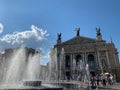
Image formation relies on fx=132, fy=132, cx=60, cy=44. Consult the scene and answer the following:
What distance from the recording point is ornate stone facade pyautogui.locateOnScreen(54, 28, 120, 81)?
43750mm

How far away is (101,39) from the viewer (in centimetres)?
4781

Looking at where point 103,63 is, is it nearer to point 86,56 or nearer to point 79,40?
point 86,56

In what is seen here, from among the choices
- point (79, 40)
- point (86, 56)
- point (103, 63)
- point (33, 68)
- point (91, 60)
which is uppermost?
point (79, 40)

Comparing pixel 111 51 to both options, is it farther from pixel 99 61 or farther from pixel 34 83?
pixel 34 83

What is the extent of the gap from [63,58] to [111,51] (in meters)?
17.2

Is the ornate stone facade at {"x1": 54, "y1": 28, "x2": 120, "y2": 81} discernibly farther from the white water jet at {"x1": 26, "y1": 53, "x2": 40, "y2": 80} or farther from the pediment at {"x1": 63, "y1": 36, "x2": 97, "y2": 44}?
the white water jet at {"x1": 26, "y1": 53, "x2": 40, "y2": 80}

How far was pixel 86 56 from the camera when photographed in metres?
47.2

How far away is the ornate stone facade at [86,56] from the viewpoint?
144 ft

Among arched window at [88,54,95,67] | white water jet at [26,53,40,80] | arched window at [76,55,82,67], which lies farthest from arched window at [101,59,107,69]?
white water jet at [26,53,40,80]

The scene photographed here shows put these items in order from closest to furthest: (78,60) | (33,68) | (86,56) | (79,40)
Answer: (33,68)
(86,56)
(78,60)
(79,40)

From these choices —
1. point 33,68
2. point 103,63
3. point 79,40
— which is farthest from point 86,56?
point 33,68

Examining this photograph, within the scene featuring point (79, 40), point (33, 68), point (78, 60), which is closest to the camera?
point (33, 68)

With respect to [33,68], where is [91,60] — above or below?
above

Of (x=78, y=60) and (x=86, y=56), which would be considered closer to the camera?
(x=86, y=56)
